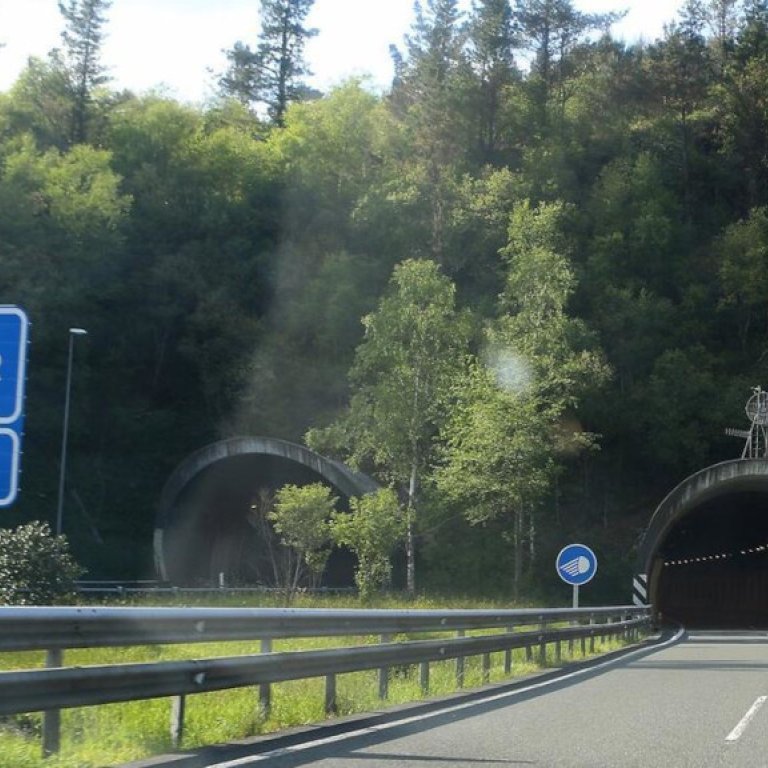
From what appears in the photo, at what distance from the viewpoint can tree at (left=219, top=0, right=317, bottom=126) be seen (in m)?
80.8

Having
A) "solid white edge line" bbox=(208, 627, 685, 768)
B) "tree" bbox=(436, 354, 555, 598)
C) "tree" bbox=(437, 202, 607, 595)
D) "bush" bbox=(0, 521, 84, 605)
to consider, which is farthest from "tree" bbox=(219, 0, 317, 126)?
"solid white edge line" bbox=(208, 627, 685, 768)

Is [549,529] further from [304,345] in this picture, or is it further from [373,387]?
[304,345]

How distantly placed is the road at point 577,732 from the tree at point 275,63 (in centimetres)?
7020

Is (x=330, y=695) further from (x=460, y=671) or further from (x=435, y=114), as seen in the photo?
(x=435, y=114)

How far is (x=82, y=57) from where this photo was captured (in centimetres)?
6562

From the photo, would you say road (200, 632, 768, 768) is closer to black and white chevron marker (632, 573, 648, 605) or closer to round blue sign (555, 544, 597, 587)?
round blue sign (555, 544, 597, 587)

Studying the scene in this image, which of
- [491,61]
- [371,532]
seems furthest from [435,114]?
[371,532]

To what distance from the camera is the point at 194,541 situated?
52156mm

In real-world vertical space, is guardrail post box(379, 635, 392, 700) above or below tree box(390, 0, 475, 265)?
below

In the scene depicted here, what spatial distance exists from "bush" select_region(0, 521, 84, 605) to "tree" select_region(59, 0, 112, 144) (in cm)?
3980

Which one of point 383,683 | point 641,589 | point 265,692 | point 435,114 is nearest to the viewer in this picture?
point 265,692

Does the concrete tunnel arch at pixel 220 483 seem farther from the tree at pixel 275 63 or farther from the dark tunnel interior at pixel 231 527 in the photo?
the tree at pixel 275 63

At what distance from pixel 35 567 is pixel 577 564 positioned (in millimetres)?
11991

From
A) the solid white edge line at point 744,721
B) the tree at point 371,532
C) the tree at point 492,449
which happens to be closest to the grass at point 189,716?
the solid white edge line at point 744,721
